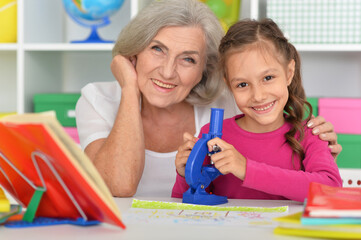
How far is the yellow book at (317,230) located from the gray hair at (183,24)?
0.98 metres

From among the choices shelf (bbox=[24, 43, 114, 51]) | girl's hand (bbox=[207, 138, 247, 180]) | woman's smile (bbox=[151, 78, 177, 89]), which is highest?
shelf (bbox=[24, 43, 114, 51])

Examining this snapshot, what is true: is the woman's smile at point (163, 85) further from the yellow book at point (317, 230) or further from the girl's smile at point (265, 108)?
the yellow book at point (317, 230)

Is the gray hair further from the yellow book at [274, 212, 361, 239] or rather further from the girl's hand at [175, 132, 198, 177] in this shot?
the yellow book at [274, 212, 361, 239]

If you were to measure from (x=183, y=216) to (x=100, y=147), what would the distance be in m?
0.82

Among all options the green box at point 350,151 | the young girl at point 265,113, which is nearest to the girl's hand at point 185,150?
the young girl at point 265,113

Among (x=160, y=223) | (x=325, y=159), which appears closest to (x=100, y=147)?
(x=325, y=159)

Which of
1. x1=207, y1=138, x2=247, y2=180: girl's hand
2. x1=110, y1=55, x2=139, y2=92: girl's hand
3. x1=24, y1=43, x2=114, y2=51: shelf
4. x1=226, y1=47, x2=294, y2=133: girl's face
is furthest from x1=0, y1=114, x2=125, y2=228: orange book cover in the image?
x1=24, y1=43, x2=114, y2=51: shelf

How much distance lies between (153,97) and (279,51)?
0.49 metres

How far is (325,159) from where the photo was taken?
125 centimetres

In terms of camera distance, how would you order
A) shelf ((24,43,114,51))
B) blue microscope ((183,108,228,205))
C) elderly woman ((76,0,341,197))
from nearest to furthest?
1. blue microscope ((183,108,228,205))
2. elderly woman ((76,0,341,197))
3. shelf ((24,43,114,51))

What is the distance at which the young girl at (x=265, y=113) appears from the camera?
1304 mm

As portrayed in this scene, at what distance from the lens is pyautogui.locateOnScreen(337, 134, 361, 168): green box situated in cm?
218

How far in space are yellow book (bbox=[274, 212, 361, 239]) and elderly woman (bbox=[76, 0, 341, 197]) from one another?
2.72ft

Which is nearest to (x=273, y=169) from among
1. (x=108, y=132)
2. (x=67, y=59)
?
(x=108, y=132)
